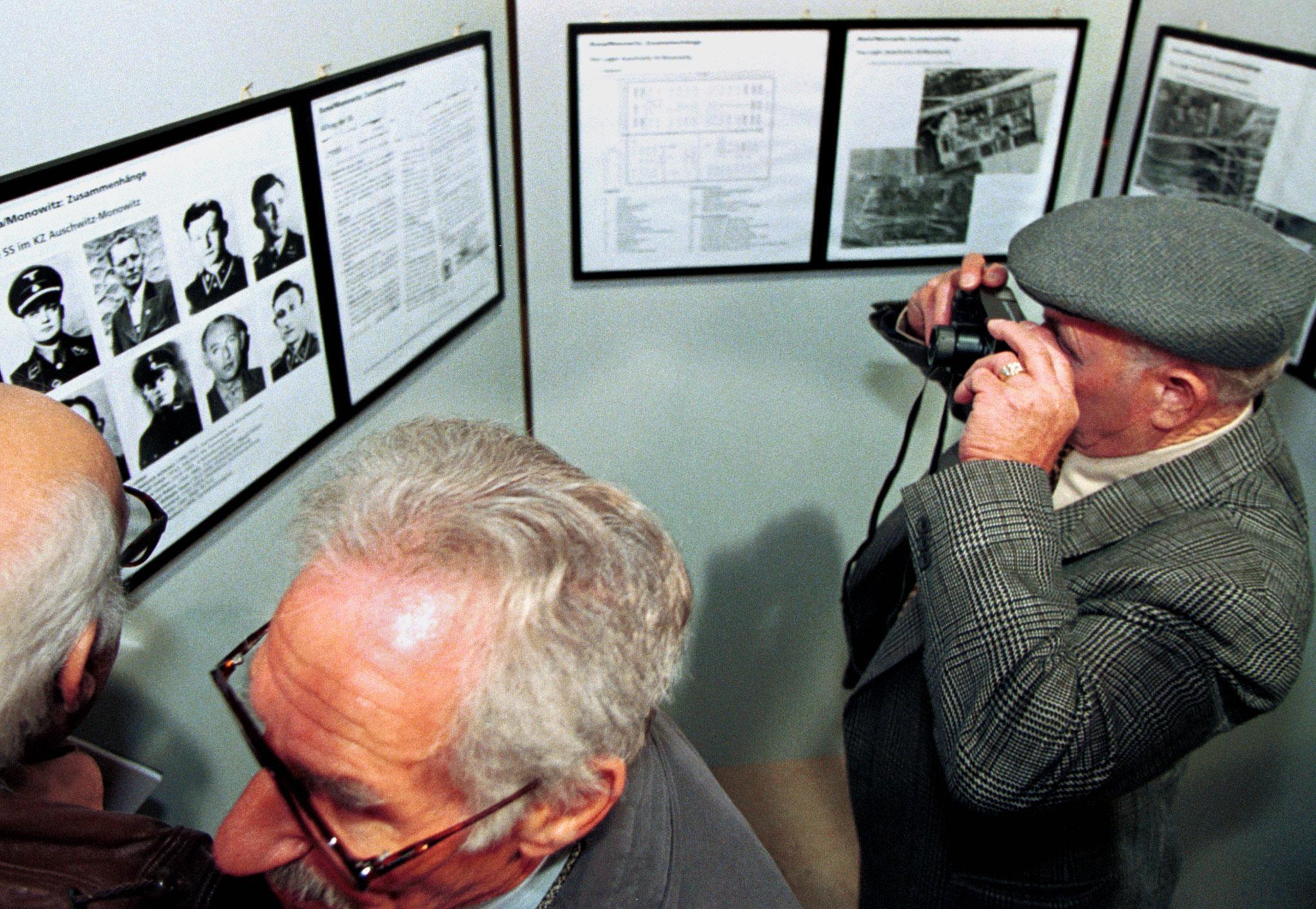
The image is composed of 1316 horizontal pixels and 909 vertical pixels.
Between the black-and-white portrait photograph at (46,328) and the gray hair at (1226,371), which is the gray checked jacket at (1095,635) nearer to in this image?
the gray hair at (1226,371)

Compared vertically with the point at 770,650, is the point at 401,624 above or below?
above

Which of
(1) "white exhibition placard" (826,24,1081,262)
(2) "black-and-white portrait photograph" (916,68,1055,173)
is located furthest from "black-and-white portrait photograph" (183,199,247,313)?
(2) "black-and-white portrait photograph" (916,68,1055,173)

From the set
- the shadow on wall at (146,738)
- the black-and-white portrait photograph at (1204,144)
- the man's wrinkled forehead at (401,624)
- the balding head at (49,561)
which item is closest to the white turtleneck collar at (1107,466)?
the black-and-white portrait photograph at (1204,144)

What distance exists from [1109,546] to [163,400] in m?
1.12

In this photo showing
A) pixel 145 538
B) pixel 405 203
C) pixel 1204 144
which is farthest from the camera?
pixel 1204 144

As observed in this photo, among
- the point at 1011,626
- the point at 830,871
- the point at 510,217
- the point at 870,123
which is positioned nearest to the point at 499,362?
the point at 510,217

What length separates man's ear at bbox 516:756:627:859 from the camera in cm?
72

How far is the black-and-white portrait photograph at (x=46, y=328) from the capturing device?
89 centimetres

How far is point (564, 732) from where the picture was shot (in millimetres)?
682

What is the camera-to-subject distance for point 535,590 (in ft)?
2.20

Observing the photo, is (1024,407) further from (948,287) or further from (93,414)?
(93,414)

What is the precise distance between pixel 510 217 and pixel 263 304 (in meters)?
0.72

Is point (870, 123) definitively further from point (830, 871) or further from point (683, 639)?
point (830, 871)

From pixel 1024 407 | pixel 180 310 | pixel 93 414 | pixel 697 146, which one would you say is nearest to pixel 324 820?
pixel 93 414
